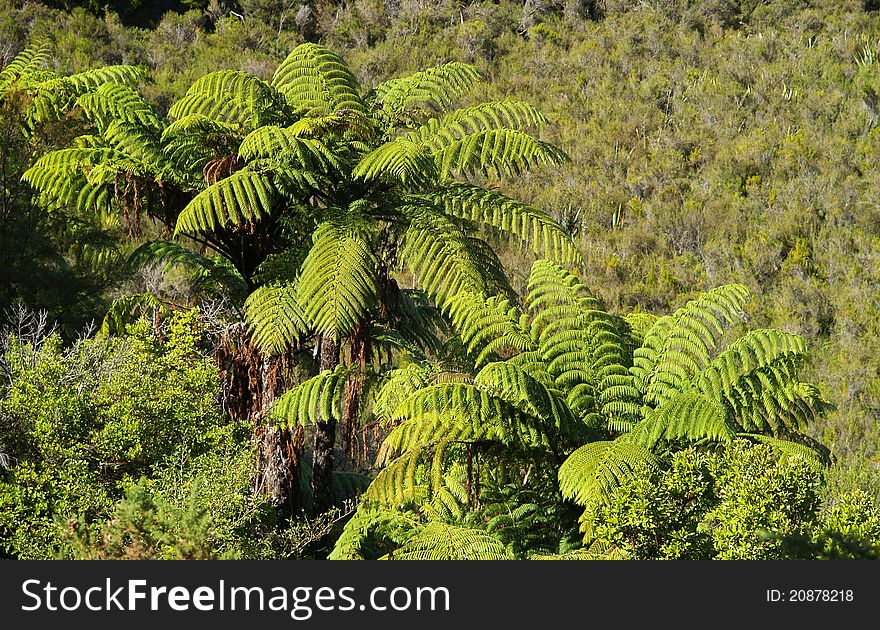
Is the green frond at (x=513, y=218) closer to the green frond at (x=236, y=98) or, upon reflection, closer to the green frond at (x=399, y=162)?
the green frond at (x=399, y=162)

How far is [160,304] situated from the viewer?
22.7 feet

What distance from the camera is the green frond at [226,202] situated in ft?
19.2

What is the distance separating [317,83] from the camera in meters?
7.15

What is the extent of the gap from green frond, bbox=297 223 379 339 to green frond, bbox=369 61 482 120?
4.71 feet

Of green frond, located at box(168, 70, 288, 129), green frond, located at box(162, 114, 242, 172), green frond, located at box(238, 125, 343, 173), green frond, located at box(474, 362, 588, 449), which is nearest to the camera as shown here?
green frond, located at box(474, 362, 588, 449)

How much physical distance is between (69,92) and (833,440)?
10792 millimetres

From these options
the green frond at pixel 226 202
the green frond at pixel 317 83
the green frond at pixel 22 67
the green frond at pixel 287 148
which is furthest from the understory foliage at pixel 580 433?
the green frond at pixel 22 67

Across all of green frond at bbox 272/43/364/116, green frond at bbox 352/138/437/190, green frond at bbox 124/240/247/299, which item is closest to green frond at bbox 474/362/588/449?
green frond at bbox 352/138/437/190

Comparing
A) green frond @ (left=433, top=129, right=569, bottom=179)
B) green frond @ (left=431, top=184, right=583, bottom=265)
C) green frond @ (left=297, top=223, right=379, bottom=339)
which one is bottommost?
green frond @ (left=297, top=223, right=379, bottom=339)

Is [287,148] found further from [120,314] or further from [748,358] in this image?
[748,358]

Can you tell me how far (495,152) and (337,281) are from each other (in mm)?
1388

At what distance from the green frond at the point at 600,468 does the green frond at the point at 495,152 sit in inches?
78.2

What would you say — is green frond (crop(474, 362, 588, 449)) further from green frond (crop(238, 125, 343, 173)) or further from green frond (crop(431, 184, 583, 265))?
green frond (crop(238, 125, 343, 173))

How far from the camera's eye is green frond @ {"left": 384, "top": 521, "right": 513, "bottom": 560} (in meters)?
5.11
